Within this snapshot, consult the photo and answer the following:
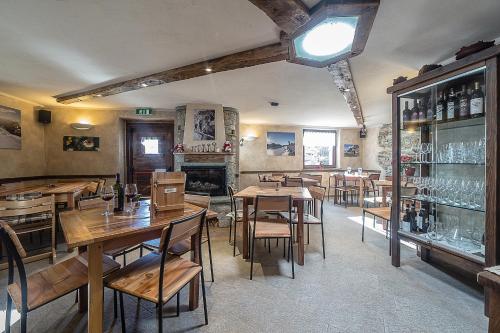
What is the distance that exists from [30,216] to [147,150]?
2.95 m

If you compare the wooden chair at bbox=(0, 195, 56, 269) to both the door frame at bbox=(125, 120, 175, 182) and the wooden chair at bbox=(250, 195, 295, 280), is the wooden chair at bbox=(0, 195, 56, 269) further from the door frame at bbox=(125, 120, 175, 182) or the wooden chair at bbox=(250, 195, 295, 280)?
the door frame at bbox=(125, 120, 175, 182)

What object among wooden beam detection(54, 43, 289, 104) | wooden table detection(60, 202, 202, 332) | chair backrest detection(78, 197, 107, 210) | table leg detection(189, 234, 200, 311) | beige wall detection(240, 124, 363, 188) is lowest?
table leg detection(189, 234, 200, 311)

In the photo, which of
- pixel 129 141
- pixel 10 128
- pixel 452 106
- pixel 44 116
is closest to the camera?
→ pixel 452 106

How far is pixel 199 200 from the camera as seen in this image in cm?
236

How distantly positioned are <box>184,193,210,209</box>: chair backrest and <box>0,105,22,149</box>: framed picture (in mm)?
3699

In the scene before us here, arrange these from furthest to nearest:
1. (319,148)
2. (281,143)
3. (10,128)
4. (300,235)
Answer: (319,148) < (281,143) < (10,128) < (300,235)

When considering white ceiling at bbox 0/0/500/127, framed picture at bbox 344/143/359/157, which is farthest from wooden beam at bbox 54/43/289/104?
framed picture at bbox 344/143/359/157

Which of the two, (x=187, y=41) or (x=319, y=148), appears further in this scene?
(x=319, y=148)

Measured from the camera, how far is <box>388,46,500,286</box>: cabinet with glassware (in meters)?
1.69

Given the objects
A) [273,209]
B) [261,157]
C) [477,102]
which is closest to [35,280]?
[273,209]

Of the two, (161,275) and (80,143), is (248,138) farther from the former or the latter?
(161,275)

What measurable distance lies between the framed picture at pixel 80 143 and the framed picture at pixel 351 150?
6901mm

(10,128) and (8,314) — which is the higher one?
(10,128)

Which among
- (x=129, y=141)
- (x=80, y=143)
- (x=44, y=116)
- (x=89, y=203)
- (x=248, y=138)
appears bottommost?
(x=89, y=203)
